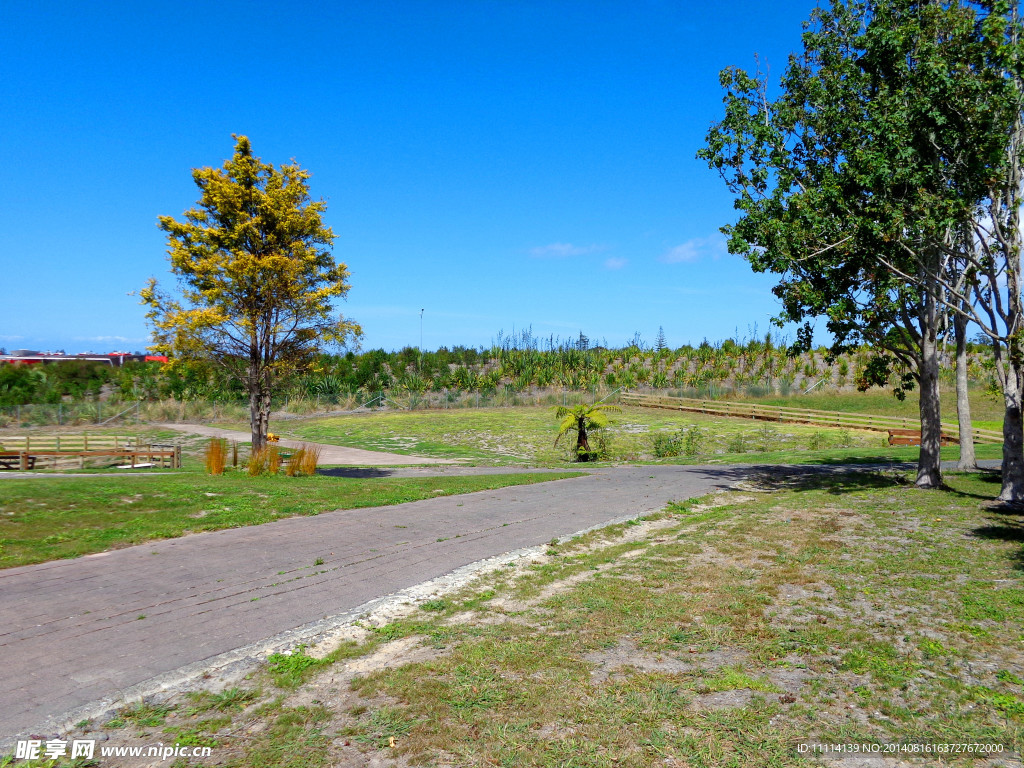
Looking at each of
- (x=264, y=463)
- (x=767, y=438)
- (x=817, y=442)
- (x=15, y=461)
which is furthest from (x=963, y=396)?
(x=15, y=461)

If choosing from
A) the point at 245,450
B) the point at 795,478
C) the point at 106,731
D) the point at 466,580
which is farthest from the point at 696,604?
the point at 245,450

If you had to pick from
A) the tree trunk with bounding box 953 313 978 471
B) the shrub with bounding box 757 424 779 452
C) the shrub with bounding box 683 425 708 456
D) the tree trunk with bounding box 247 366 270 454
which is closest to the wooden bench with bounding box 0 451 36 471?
the tree trunk with bounding box 247 366 270 454

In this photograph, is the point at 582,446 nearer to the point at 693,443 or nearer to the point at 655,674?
the point at 693,443

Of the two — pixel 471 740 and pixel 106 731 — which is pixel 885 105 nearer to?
pixel 471 740

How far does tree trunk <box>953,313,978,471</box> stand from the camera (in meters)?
15.3

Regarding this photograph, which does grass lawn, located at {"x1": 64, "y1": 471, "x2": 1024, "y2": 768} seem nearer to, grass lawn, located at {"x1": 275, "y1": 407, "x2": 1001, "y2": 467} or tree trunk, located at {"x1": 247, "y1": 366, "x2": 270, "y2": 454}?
tree trunk, located at {"x1": 247, "y1": 366, "x2": 270, "y2": 454}

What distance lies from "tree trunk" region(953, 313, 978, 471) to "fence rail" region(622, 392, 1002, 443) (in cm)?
1506

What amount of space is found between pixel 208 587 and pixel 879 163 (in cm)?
1268

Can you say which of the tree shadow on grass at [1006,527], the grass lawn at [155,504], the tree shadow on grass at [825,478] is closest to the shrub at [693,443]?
the tree shadow on grass at [825,478]

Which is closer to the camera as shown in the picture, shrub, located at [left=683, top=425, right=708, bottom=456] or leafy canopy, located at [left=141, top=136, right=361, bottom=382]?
leafy canopy, located at [left=141, top=136, right=361, bottom=382]

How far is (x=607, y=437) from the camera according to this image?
2953 cm

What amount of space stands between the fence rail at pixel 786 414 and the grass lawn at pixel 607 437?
1296 mm

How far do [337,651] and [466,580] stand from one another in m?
2.34

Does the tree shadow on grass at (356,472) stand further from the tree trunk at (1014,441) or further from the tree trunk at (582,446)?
the tree trunk at (1014,441)
